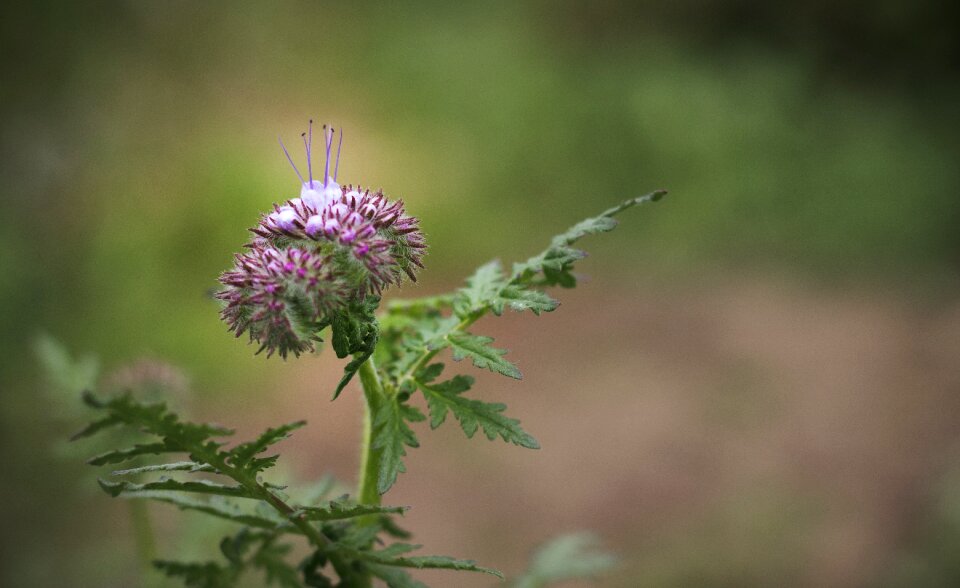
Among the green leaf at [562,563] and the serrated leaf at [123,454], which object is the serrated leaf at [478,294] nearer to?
the serrated leaf at [123,454]

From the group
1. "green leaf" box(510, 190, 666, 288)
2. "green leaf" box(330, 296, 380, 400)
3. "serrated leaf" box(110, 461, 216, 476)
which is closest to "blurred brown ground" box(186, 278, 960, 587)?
"green leaf" box(510, 190, 666, 288)

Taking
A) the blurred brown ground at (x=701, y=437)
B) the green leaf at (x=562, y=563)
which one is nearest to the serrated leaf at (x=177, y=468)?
the green leaf at (x=562, y=563)

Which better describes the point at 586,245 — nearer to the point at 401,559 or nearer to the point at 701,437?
the point at 701,437

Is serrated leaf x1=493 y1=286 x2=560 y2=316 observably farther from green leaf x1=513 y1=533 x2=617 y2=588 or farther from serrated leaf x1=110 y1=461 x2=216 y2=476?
green leaf x1=513 y1=533 x2=617 y2=588

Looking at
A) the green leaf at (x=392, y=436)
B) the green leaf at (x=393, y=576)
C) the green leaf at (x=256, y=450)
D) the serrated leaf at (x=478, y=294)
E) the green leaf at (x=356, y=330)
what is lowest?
the green leaf at (x=393, y=576)

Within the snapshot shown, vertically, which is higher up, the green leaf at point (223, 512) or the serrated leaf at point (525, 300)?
the serrated leaf at point (525, 300)
